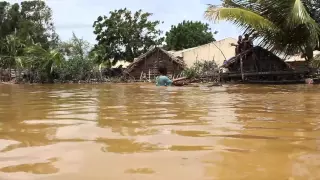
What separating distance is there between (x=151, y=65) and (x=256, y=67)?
9.40 meters

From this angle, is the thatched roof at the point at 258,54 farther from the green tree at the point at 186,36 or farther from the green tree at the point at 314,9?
the green tree at the point at 186,36

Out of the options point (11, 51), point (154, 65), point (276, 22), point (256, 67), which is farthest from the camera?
point (11, 51)

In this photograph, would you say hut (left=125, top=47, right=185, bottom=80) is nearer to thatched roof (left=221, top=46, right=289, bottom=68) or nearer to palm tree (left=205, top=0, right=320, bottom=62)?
thatched roof (left=221, top=46, right=289, bottom=68)

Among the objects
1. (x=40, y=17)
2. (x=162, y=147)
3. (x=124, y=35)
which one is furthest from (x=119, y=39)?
(x=162, y=147)

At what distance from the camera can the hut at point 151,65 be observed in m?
27.5

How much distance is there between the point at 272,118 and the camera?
5.14 metres

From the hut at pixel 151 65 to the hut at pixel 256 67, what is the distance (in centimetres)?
671

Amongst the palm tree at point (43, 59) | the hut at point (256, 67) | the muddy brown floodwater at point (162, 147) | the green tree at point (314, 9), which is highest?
the green tree at point (314, 9)

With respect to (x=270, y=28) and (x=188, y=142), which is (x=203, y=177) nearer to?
(x=188, y=142)

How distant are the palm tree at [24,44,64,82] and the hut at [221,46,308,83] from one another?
494 inches

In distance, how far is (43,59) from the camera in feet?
92.4

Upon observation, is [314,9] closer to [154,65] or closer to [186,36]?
[154,65]

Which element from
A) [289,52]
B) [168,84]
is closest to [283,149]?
[168,84]

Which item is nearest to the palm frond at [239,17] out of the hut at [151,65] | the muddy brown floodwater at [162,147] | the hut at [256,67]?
the hut at [256,67]
